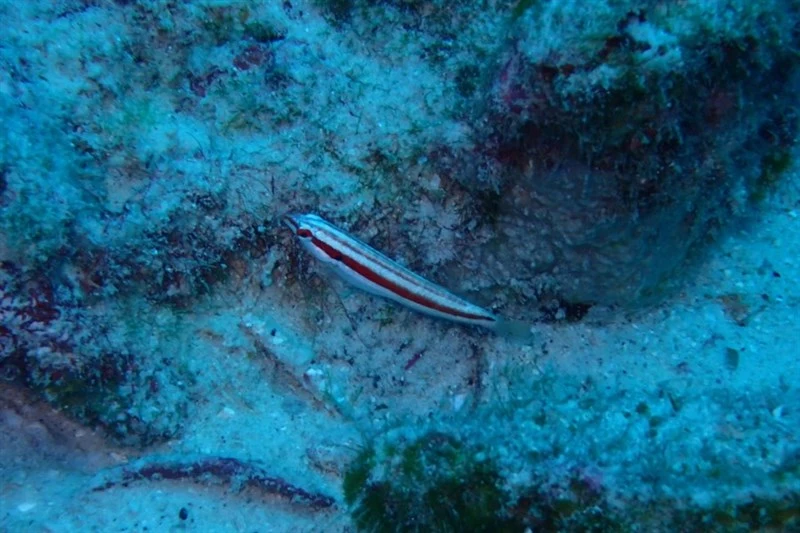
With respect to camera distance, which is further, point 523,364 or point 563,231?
point 523,364

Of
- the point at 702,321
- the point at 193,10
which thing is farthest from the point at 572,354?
the point at 193,10

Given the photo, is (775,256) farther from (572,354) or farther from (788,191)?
(572,354)

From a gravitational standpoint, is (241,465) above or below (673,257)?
below

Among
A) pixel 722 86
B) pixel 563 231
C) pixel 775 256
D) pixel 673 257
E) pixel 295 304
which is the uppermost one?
pixel 775 256

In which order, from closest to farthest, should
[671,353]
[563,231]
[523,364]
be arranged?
[563,231]
[671,353]
[523,364]
